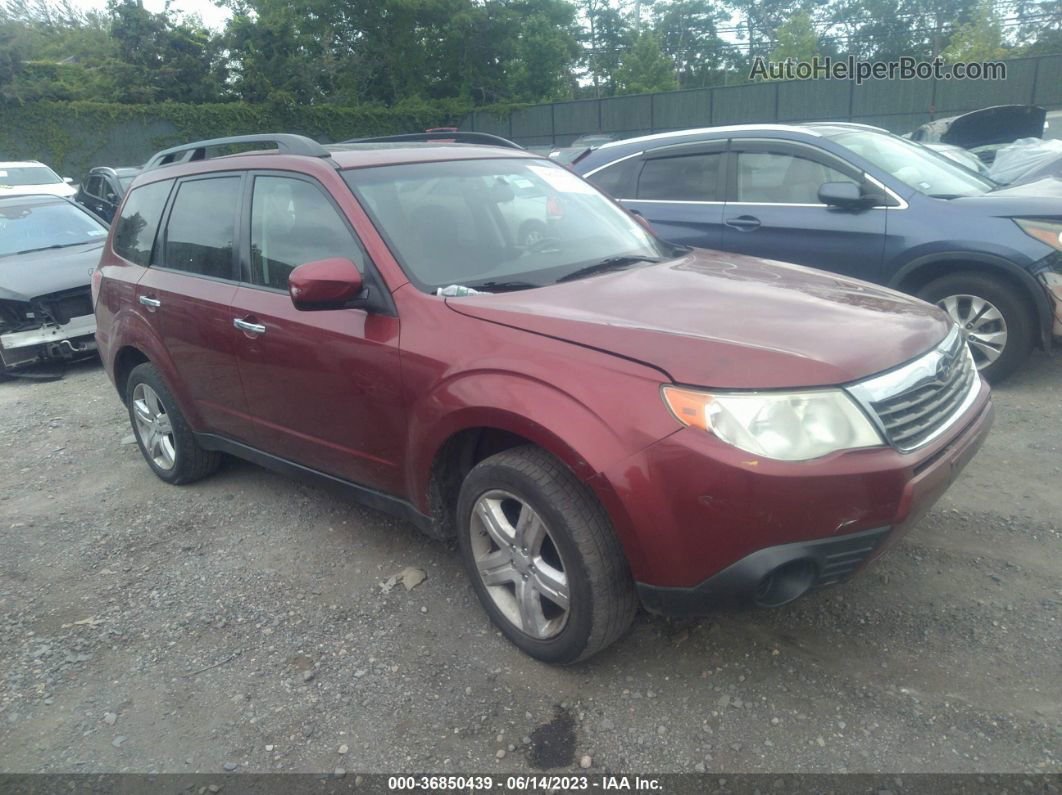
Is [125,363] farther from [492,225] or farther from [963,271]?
[963,271]

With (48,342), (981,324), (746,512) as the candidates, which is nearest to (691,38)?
(48,342)

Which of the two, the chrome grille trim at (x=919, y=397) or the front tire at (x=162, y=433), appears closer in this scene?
the chrome grille trim at (x=919, y=397)

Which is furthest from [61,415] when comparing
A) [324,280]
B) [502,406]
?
[502,406]

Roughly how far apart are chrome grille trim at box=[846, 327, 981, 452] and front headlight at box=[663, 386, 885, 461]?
8 centimetres

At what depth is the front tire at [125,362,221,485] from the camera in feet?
14.8

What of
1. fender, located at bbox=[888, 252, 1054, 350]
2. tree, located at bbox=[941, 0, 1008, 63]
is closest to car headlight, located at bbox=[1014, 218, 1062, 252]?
fender, located at bbox=[888, 252, 1054, 350]

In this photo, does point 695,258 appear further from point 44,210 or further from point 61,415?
point 44,210

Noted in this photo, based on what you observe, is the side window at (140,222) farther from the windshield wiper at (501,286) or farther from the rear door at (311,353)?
the windshield wiper at (501,286)

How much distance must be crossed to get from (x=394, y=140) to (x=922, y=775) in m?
3.67

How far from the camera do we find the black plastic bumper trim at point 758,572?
2328 millimetres

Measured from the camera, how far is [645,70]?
141ft

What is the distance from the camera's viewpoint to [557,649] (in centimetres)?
278

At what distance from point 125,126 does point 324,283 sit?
26743mm

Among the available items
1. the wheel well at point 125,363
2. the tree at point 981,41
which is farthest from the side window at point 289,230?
the tree at point 981,41
